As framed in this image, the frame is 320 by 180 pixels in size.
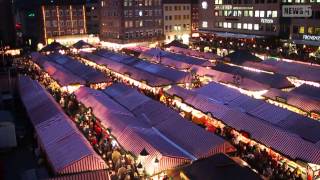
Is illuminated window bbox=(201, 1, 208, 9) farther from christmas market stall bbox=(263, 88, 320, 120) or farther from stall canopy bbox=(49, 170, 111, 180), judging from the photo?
stall canopy bbox=(49, 170, 111, 180)

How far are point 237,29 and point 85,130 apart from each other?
1817 inches

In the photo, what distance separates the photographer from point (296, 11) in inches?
2053

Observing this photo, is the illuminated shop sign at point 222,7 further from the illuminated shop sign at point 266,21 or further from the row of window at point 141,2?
the row of window at point 141,2

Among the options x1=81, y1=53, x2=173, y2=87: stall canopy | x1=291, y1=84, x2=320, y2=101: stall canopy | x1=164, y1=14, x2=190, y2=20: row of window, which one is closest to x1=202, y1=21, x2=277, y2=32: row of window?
x1=164, y1=14, x2=190, y2=20: row of window

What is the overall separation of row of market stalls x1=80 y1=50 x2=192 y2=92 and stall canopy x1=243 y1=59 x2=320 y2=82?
7.72 m

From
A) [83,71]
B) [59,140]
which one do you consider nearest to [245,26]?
[83,71]

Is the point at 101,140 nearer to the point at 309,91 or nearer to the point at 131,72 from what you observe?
the point at 309,91

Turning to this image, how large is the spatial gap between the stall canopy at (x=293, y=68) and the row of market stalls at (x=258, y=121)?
27.7 ft

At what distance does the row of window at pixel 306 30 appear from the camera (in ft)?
161

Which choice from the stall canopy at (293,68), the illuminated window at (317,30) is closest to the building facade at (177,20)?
the illuminated window at (317,30)

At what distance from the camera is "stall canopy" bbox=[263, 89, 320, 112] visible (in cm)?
2314

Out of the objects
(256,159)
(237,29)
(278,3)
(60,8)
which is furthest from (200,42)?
(256,159)

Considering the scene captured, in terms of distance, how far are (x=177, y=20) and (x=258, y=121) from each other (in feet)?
200

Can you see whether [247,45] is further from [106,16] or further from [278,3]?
Result: [106,16]
